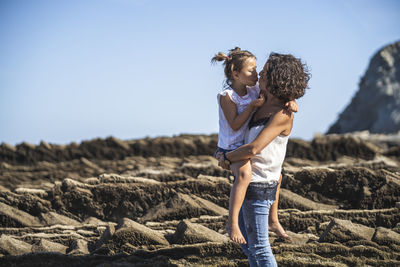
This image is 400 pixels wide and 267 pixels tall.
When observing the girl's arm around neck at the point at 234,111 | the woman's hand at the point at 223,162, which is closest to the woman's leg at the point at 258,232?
the woman's hand at the point at 223,162

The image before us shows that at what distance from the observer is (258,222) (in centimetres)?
329

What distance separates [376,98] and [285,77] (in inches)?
645

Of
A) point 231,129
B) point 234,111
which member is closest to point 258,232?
point 231,129

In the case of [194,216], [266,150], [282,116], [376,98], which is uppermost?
[282,116]

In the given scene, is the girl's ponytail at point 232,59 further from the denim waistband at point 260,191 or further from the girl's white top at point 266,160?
the denim waistband at point 260,191

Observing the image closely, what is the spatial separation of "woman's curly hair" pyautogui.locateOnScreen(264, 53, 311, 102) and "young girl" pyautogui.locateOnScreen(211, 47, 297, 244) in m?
0.09

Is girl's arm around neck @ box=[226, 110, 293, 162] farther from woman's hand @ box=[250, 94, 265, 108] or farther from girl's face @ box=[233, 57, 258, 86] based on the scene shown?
girl's face @ box=[233, 57, 258, 86]

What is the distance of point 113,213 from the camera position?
18.3ft

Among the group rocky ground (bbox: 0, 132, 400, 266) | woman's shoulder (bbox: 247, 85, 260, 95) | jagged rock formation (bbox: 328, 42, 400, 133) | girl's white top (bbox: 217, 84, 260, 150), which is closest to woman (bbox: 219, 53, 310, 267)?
girl's white top (bbox: 217, 84, 260, 150)

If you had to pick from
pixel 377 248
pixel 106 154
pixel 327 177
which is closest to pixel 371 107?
pixel 106 154

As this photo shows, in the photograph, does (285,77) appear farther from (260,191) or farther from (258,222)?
(258,222)

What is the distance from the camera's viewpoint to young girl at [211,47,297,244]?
10.9 ft

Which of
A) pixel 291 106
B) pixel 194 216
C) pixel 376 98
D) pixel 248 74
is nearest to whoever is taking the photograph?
pixel 291 106

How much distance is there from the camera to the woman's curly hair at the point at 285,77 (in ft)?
10.7
